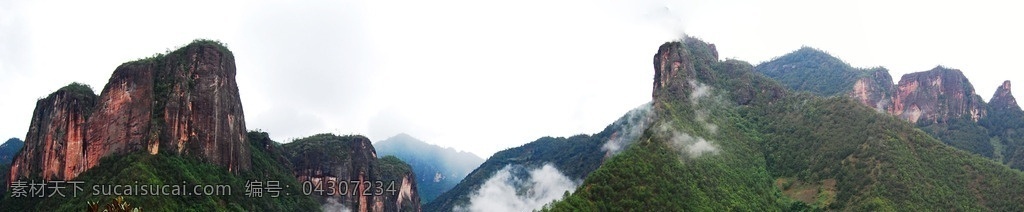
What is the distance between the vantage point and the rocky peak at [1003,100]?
583 ft

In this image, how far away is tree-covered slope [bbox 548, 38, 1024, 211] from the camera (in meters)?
88.8

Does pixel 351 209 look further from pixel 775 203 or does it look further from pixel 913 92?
pixel 913 92

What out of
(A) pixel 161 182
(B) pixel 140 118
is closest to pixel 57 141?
(B) pixel 140 118

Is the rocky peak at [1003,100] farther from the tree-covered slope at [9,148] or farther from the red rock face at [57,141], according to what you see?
the tree-covered slope at [9,148]

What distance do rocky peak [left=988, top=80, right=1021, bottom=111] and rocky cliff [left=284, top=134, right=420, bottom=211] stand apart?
141139mm

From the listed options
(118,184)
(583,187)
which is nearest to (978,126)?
(583,187)

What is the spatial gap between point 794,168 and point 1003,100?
A: 106098mm

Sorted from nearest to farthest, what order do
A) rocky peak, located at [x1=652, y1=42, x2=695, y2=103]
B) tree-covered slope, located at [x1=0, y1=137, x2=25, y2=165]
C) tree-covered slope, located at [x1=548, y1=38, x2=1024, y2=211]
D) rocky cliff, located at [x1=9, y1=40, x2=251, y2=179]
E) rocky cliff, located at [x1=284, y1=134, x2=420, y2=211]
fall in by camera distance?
tree-covered slope, located at [x1=548, y1=38, x2=1024, y2=211] → rocky cliff, located at [x1=9, y1=40, x2=251, y2=179] → rocky peak, located at [x1=652, y1=42, x2=695, y2=103] → rocky cliff, located at [x1=284, y1=134, x2=420, y2=211] → tree-covered slope, located at [x1=0, y1=137, x2=25, y2=165]

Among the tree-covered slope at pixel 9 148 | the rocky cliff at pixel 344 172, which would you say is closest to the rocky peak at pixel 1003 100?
the rocky cliff at pixel 344 172

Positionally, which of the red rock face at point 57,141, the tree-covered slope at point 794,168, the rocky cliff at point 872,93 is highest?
the rocky cliff at point 872,93

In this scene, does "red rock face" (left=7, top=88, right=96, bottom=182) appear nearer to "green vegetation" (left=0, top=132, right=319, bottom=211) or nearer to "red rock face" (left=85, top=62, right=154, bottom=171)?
"red rock face" (left=85, top=62, right=154, bottom=171)

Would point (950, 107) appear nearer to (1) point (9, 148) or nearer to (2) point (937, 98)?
(2) point (937, 98)

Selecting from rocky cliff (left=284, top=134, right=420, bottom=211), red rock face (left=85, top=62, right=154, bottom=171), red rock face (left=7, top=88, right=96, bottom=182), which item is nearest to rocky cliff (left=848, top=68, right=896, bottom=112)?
rocky cliff (left=284, top=134, right=420, bottom=211)

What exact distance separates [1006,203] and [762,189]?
27.1m
